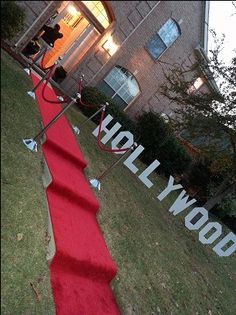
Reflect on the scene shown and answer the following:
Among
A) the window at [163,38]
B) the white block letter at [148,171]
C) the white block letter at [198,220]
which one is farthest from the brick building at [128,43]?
the white block letter at [198,220]

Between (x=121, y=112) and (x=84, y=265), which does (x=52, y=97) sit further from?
(x=84, y=265)

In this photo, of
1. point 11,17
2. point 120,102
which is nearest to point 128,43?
point 120,102

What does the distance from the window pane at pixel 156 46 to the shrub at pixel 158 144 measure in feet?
12.1

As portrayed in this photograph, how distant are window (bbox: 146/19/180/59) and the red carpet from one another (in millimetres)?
12748

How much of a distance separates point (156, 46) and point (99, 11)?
5072 millimetres

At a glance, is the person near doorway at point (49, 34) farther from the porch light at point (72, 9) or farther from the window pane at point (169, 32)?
the window pane at point (169, 32)

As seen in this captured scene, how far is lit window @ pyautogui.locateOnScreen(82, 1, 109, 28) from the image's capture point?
15.7 meters

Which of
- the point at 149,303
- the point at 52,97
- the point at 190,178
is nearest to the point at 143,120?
the point at 190,178

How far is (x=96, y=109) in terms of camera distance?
682 inches

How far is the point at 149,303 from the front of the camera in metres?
7.16

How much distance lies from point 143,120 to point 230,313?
1139cm

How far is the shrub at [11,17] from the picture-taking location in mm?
10367

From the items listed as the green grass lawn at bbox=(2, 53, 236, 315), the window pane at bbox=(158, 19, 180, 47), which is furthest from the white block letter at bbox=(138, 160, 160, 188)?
the window pane at bbox=(158, 19, 180, 47)

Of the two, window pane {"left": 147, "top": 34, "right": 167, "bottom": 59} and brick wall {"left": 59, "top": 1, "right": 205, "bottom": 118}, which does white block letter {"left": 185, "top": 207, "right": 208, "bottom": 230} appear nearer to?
brick wall {"left": 59, "top": 1, "right": 205, "bottom": 118}
